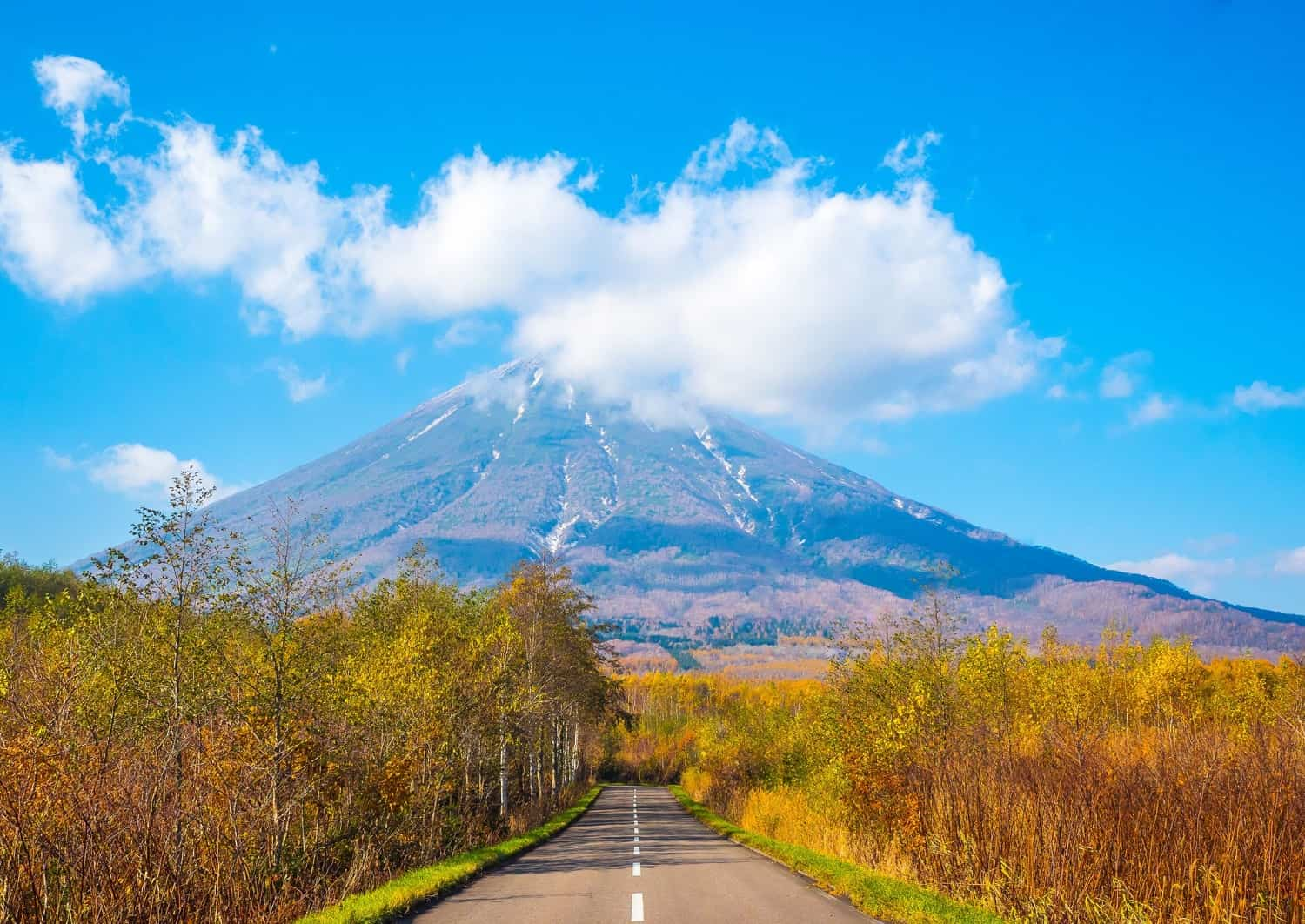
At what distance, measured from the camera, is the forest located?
10148 mm

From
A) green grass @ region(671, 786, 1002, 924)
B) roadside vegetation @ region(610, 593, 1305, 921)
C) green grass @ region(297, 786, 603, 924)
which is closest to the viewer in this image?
roadside vegetation @ region(610, 593, 1305, 921)

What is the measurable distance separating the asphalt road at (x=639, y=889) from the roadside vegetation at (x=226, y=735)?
2.00m

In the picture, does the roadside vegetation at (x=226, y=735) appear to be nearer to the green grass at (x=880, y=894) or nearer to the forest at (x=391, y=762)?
the forest at (x=391, y=762)

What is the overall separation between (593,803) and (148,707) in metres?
43.4

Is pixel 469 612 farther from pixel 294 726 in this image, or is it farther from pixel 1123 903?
pixel 1123 903

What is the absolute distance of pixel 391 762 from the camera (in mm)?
19000

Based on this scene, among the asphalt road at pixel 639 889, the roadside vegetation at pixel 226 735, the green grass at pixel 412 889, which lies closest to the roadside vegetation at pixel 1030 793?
the asphalt road at pixel 639 889

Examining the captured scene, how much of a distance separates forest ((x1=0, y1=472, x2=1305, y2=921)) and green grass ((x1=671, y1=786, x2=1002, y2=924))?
71cm

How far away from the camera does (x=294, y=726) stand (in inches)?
626

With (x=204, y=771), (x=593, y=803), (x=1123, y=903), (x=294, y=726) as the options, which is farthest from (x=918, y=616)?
(x=593, y=803)

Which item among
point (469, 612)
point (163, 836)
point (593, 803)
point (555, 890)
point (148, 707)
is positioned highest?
point (469, 612)

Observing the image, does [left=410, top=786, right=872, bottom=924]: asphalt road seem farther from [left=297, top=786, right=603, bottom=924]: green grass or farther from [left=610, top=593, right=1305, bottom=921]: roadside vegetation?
[left=610, top=593, right=1305, bottom=921]: roadside vegetation

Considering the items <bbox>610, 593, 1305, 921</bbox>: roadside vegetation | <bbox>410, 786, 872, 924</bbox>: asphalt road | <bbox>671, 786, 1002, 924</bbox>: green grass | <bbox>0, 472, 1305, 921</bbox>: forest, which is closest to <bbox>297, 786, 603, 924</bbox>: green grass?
<bbox>410, 786, 872, 924</bbox>: asphalt road

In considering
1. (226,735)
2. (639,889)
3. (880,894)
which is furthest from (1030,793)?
(226,735)
